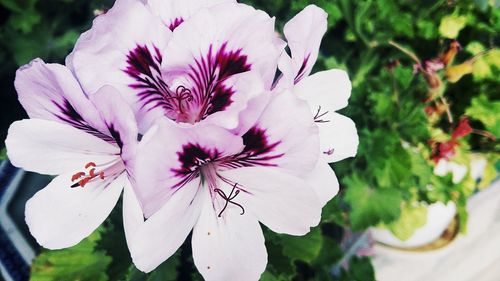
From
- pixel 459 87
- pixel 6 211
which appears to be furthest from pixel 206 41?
pixel 459 87

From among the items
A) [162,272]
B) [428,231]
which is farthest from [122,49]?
[428,231]

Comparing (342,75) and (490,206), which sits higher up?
(342,75)

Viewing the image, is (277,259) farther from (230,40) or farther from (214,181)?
(230,40)

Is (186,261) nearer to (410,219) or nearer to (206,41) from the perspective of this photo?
(206,41)

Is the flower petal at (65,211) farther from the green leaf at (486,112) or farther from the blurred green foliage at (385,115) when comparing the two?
the green leaf at (486,112)

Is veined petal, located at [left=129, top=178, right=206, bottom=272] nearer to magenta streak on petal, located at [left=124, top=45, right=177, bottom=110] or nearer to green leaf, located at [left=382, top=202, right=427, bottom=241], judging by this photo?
magenta streak on petal, located at [left=124, top=45, right=177, bottom=110]

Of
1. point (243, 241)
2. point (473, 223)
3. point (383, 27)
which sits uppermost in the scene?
point (243, 241)
